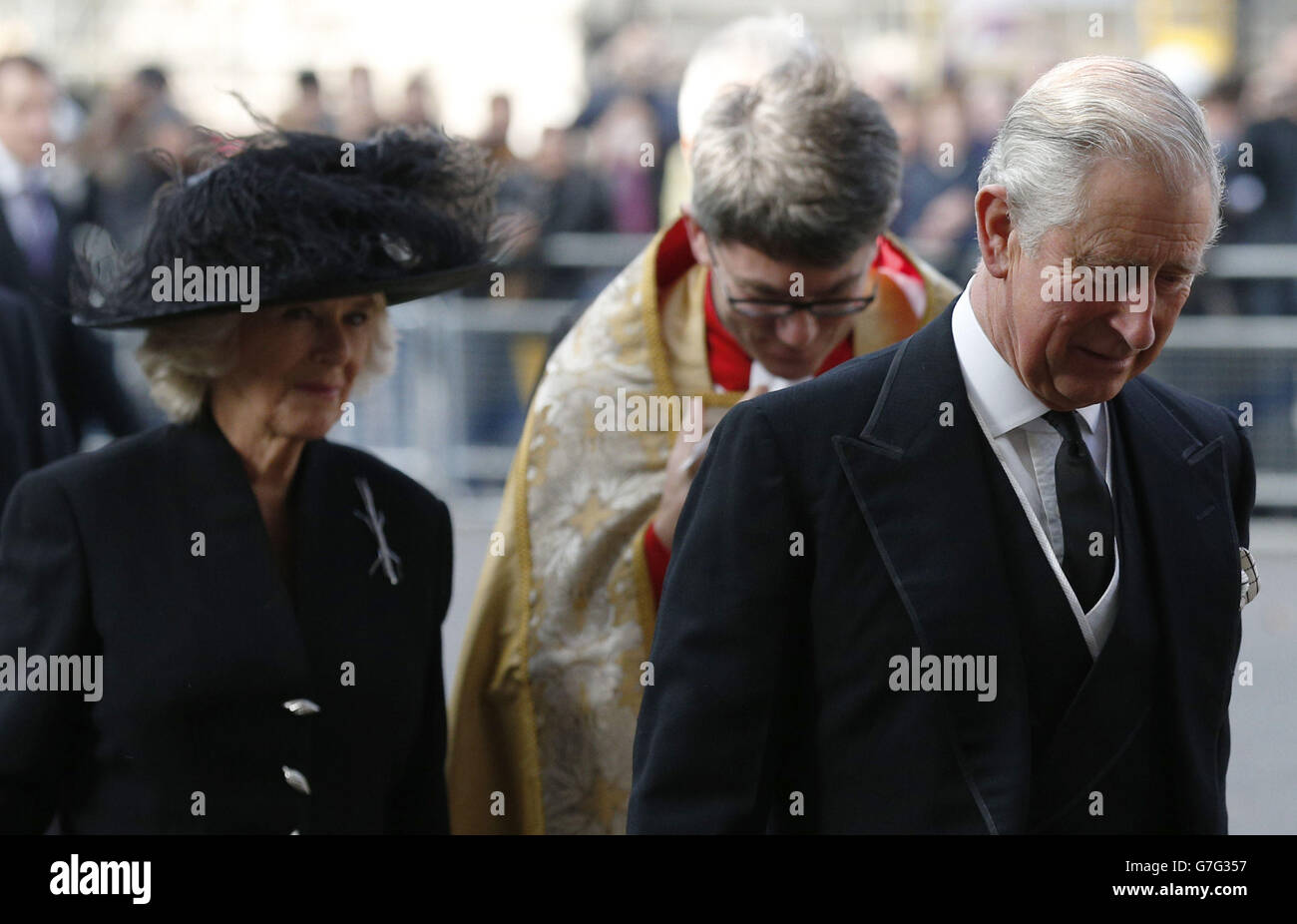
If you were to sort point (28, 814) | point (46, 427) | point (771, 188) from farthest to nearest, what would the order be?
1. point (46, 427)
2. point (771, 188)
3. point (28, 814)

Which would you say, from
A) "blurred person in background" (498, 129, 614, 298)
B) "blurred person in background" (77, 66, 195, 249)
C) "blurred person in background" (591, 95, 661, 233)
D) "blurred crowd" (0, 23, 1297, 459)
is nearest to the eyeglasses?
"blurred crowd" (0, 23, 1297, 459)

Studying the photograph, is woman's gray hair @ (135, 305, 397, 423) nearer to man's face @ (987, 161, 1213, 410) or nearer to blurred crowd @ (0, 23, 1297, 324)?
man's face @ (987, 161, 1213, 410)

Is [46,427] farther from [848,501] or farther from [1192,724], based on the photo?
[1192,724]

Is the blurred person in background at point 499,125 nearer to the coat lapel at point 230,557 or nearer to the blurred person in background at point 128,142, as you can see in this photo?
the blurred person in background at point 128,142

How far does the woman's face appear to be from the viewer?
10.4ft

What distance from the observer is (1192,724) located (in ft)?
7.86

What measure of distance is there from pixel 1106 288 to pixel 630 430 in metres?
1.49

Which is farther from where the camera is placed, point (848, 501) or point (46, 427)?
point (46, 427)

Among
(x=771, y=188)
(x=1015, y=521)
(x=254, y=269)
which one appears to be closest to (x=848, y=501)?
(x=1015, y=521)

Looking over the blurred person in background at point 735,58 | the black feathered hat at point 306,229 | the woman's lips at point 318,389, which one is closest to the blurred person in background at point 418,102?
the blurred person in background at point 735,58

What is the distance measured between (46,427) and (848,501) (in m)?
2.68

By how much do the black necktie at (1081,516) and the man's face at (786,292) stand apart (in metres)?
0.94

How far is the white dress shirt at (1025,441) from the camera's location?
7.77 feet
